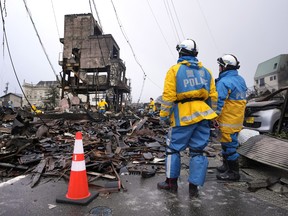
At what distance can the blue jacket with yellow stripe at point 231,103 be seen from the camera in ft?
12.1

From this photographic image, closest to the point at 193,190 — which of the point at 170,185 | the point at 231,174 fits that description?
the point at 170,185

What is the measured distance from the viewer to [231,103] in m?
3.75

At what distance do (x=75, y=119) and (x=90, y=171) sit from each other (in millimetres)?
8434

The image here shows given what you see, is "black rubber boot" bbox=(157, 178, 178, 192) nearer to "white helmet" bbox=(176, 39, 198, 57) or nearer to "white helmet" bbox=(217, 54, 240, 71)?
"white helmet" bbox=(176, 39, 198, 57)

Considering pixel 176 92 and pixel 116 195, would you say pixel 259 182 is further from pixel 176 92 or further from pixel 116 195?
pixel 116 195

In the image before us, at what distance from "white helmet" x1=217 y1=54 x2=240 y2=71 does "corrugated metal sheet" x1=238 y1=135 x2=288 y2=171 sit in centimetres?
136

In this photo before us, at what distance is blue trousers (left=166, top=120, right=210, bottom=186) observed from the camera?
10.0 feet

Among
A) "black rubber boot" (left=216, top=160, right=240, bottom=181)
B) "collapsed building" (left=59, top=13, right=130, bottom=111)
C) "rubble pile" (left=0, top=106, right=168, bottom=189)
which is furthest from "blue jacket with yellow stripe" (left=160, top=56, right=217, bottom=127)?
"collapsed building" (left=59, top=13, right=130, bottom=111)

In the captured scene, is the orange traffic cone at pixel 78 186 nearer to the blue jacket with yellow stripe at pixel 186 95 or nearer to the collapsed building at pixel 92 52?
the blue jacket with yellow stripe at pixel 186 95

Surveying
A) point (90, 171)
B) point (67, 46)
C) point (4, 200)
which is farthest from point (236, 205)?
point (67, 46)

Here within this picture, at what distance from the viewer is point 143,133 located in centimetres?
777

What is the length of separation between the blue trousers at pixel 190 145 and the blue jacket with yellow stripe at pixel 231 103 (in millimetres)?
722

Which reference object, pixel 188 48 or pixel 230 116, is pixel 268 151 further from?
pixel 188 48

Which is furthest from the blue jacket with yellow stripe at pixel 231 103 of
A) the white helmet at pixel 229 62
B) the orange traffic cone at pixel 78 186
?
the orange traffic cone at pixel 78 186
